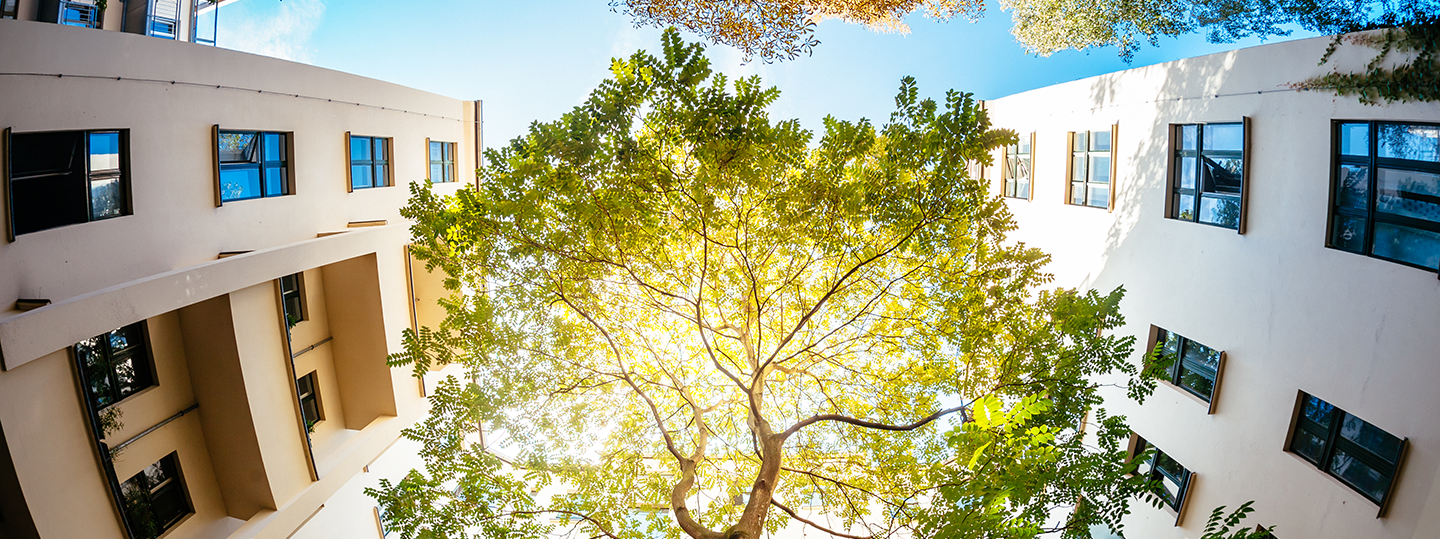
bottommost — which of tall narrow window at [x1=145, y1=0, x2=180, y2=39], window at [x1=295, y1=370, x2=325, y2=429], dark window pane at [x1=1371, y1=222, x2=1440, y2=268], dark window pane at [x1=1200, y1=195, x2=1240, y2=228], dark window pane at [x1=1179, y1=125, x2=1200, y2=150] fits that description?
window at [x1=295, y1=370, x2=325, y2=429]

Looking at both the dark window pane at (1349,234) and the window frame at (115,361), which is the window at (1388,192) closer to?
the dark window pane at (1349,234)

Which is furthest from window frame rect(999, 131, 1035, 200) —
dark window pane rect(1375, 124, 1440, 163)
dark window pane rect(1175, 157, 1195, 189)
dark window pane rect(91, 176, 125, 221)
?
dark window pane rect(91, 176, 125, 221)

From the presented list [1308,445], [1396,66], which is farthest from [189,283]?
[1308,445]

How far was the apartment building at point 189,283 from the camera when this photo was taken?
7.01 meters

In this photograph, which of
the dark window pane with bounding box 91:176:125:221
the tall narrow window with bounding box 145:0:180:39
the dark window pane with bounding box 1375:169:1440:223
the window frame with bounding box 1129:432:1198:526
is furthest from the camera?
the tall narrow window with bounding box 145:0:180:39

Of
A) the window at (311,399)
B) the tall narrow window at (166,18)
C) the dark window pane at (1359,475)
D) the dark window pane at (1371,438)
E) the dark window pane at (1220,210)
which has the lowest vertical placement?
the window at (311,399)

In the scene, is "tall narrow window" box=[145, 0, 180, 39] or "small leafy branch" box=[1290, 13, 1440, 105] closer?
"small leafy branch" box=[1290, 13, 1440, 105]

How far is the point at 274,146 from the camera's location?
10930 mm

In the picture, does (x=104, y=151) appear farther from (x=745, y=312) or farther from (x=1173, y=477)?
(x=1173, y=477)

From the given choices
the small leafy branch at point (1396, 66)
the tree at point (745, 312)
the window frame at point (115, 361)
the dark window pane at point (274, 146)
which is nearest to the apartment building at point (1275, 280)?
the small leafy branch at point (1396, 66)

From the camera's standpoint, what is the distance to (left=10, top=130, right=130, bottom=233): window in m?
6.95

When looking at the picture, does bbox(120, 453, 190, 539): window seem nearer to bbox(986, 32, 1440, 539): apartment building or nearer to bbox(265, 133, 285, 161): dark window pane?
bbox(265, 133, 285, 161): dark window pane

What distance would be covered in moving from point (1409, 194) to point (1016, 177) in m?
10.6

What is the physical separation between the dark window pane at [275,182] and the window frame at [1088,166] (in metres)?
16.8
